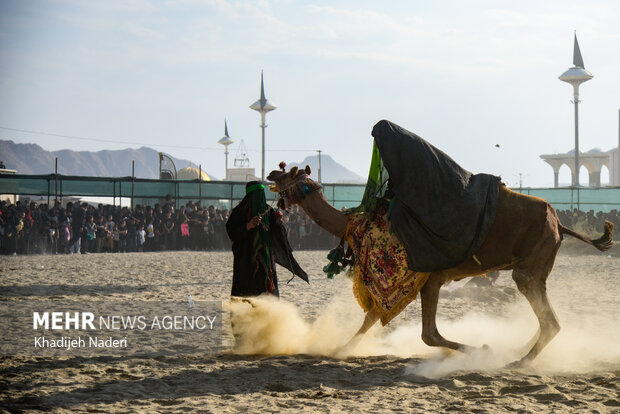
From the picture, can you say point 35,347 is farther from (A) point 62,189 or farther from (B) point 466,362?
(A) point 62,189

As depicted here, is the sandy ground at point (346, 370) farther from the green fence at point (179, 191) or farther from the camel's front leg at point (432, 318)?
the green fence at point (179, 191)

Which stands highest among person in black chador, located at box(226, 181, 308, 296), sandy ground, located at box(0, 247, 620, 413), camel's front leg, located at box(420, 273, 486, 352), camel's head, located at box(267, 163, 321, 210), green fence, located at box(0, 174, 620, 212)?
green fence, located at box(0, 174, 620, 212)

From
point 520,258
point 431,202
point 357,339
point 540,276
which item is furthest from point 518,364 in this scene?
point 431,202

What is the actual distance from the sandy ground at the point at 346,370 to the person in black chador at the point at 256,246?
300 mm

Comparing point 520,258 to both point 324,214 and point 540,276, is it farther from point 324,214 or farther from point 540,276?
point 324,214

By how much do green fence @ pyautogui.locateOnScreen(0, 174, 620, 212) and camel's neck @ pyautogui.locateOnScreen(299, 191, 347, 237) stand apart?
74.8 feet

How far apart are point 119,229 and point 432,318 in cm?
2212

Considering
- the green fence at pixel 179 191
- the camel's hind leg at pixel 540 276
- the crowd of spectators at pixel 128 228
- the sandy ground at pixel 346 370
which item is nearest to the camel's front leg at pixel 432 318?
the sandy ground at pixel 346 370

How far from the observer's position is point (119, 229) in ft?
91.5

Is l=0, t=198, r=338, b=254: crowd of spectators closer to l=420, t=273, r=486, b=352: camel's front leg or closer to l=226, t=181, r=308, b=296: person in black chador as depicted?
l=226, t=181, r=308, b=296: person in black chador

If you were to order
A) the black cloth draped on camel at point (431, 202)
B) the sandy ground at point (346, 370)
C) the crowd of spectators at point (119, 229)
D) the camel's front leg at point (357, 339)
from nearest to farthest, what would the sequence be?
1. the sandy ground at point (346, 370)
2. the black cloth draped on camel at point (431, 202)
3. the camel's front leg at point (357, 339)
4. the crowd of spectators at point (119, 229)

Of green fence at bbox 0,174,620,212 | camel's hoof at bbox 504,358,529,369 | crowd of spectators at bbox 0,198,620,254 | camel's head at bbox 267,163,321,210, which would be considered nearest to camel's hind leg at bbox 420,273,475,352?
camel's hoof at bbox 504,358,529,369

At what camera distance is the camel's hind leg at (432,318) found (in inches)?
291

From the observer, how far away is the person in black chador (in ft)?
28.5
